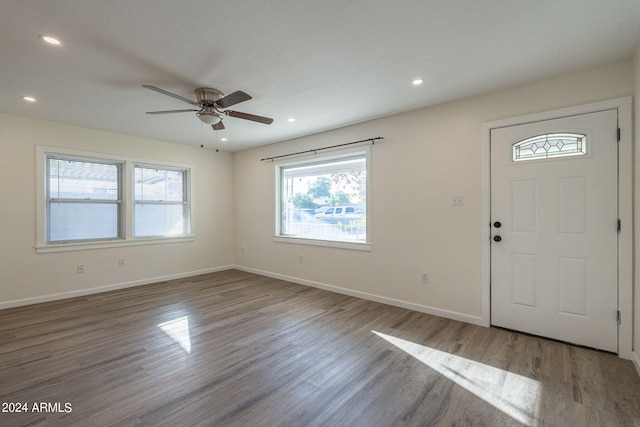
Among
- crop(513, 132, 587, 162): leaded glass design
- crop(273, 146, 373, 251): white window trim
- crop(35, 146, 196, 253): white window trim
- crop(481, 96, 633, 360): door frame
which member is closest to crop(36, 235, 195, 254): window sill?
crop(35, 146, 196, 253): white window trim

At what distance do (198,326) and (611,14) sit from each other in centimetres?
436

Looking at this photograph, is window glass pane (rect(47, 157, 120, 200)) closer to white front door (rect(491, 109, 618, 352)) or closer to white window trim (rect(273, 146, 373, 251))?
white window trim (rect(273, 146, 373, 251))

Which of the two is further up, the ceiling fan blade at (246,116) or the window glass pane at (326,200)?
the ceiling fan blade at (246,116)

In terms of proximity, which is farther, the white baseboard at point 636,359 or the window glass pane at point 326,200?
the window glass pane at point 326,200

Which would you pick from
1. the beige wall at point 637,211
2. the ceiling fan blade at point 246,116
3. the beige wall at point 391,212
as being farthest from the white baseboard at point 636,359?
the ceiling fan blade at point 246,116

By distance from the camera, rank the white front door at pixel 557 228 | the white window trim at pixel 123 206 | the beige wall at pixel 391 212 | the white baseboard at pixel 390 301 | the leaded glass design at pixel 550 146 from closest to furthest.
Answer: the white front door at pixel 557 228 < the leaded glass design at pixel 550 146 < the beige wall at pixel 391 212 < the white baseboard at pixel 390 301 < the white window trim at pixel 123 206

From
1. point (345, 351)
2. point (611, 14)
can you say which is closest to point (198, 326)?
point (345, 351)

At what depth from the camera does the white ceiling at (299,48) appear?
5.95ft

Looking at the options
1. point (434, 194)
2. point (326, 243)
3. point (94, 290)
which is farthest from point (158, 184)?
point (434, 194)

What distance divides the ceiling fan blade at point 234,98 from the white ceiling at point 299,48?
24cm

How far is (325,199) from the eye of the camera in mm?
4832

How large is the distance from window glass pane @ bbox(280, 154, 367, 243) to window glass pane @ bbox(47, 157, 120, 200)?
2.85 metres

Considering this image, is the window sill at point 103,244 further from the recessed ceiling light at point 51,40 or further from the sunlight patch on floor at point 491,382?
the sunlight patch on floor at point 491,382

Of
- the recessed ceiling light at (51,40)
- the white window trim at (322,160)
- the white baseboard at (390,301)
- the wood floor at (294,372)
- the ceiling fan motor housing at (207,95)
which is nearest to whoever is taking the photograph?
the wood floor at (294,372)
